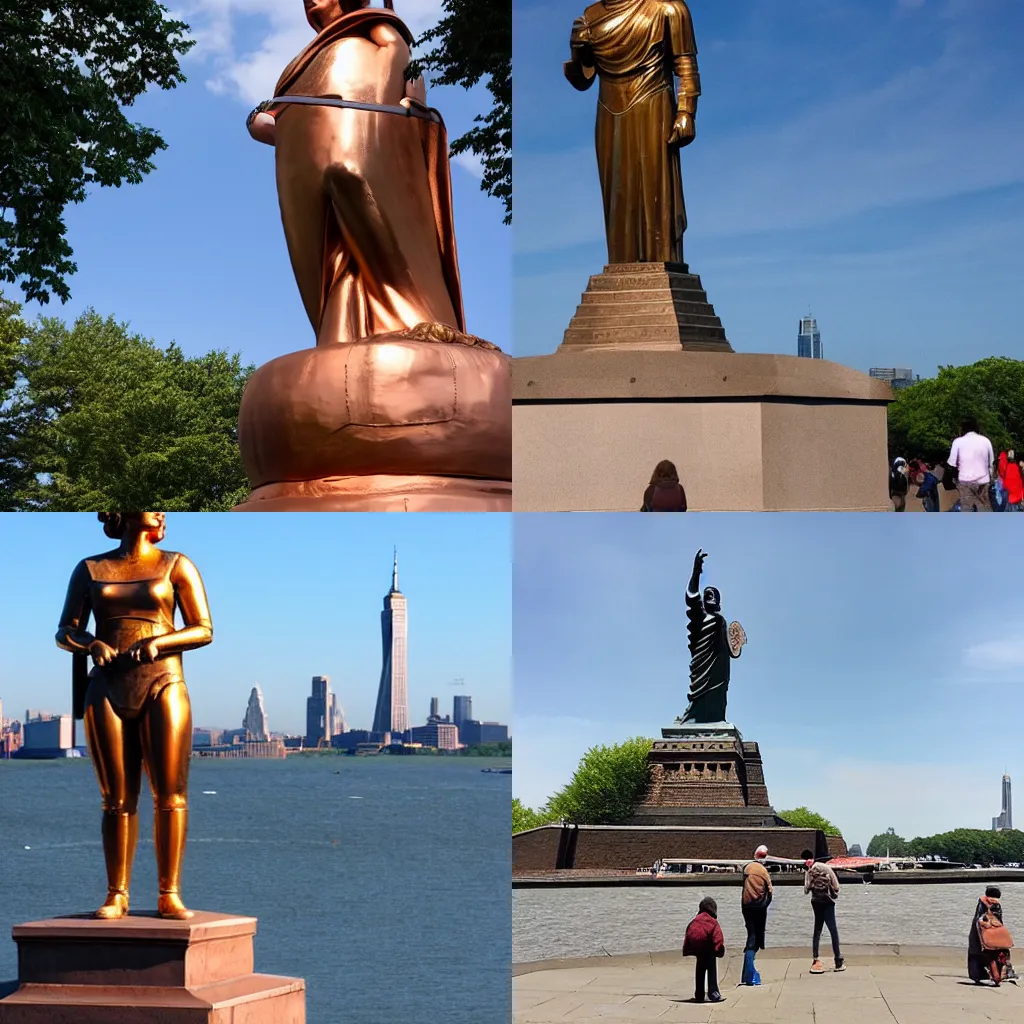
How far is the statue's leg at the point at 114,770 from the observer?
663cm

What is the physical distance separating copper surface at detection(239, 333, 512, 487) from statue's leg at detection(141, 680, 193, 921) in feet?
4.37

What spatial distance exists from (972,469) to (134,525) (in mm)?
8247

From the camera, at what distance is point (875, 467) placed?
12938 millimetres

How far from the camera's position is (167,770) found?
21.7 feet

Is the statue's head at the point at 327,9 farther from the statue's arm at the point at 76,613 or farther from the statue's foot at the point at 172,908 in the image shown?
the statue's foot at the point at 172,908

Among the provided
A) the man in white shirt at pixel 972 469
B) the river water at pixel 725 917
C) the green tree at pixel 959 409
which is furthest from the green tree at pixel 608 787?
the green tree at pixel 959 409

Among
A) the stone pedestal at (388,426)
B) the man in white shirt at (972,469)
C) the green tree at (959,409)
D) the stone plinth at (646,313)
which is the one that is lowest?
the stone pedestal at (388,426)

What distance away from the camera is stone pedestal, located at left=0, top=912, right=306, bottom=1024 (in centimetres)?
626

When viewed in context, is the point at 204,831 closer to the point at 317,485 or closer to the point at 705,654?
the point at 705,654

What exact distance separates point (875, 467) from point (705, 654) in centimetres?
690

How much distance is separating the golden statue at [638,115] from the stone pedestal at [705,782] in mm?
7752

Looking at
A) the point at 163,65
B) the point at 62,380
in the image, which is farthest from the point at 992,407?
the point at 163,65

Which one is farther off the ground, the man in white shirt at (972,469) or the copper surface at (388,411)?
the man in white shirt at (972,469)

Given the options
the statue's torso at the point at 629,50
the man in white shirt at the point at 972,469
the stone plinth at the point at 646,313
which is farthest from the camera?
the man in white shirt at the point at 972,469
